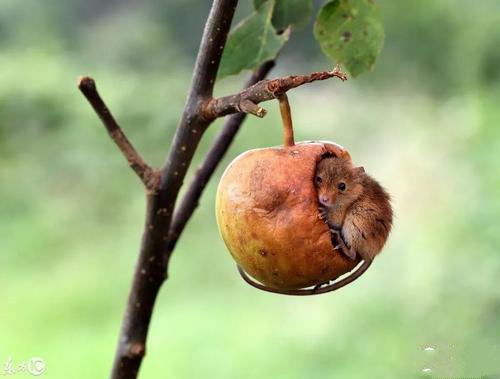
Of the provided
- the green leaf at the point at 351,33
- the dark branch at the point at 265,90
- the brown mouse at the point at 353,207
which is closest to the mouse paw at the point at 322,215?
the brown mouse at the point at 353,207

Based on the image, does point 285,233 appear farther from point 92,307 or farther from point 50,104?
point 50,104

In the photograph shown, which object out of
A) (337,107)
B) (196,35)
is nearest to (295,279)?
(337,107)

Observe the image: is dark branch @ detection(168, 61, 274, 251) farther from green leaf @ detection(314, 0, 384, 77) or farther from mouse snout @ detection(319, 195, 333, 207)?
mouse snout @ detection(319, 195, 333, 207)

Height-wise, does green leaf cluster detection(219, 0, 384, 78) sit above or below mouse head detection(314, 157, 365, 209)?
above

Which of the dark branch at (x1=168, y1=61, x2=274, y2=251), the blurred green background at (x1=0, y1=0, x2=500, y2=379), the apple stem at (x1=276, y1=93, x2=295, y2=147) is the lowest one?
the apple stem at (x1=276, y1=93, x2=295, y2=147)

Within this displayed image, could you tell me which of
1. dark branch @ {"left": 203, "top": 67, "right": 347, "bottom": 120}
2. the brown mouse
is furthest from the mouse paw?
dark branch @ {"left": 203, "top": 67, "right": 347, "bottom": 120}

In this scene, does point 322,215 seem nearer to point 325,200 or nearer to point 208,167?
point 325,200

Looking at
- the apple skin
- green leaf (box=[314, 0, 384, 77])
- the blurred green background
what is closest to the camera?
the apple skin
